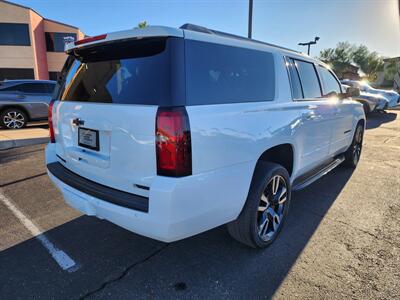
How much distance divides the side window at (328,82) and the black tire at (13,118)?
9.52 metres

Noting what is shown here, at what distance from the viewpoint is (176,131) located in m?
1.99

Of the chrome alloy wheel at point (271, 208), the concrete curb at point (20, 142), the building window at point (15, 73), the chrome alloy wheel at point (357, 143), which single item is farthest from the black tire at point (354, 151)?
the building window at point (15, 73)

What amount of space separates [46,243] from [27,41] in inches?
1116

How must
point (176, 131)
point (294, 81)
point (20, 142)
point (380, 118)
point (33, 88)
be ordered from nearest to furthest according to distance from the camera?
point (176, 131) < point (294, 81) < point (20, 142) < point (33, 88) < point (380, 118)

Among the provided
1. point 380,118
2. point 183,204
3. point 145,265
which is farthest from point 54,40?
point 183,204

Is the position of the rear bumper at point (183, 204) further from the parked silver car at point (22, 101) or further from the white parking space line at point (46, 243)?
the parked silver car at point (22, 101)

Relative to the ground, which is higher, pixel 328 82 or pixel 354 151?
pixel 328 82

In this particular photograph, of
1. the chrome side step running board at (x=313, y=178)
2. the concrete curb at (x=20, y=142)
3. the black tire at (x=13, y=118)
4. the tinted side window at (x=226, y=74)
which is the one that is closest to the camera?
the tinted side window at (x=226, y=74)

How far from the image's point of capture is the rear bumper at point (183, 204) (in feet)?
6.59

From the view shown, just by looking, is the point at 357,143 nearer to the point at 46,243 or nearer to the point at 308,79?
the point at 308,79

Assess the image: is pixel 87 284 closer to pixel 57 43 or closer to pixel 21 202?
pixel 21 202

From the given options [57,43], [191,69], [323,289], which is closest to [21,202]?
[191,69]

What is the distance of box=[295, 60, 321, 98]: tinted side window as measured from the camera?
367 cm

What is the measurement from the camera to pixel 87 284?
2395mm
